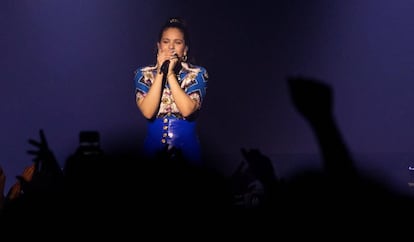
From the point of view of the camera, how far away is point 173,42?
2229mm

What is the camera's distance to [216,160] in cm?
235

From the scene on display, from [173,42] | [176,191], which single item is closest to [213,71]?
[173,42]

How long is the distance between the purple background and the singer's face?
0.11 metres

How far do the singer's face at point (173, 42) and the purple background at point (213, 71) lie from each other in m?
0.11

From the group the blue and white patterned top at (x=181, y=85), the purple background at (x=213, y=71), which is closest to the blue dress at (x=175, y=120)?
the blue and white patterned top at (x=181, y=85)

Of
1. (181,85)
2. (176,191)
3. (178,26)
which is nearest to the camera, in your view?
(176,191)

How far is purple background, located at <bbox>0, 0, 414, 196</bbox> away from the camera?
237cm

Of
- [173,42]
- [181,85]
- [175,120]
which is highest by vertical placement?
[173,42]

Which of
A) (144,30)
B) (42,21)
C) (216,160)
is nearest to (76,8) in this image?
(42,21)

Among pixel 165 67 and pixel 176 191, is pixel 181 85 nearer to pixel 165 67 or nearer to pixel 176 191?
pixel 165 67

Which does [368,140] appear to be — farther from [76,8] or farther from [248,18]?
[76,8]

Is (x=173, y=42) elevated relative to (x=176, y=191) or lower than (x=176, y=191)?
elevated

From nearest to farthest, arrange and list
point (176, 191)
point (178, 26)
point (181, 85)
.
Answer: point (176, 191) → point (181, 85) → point (178, 26)

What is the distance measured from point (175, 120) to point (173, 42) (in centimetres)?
32
